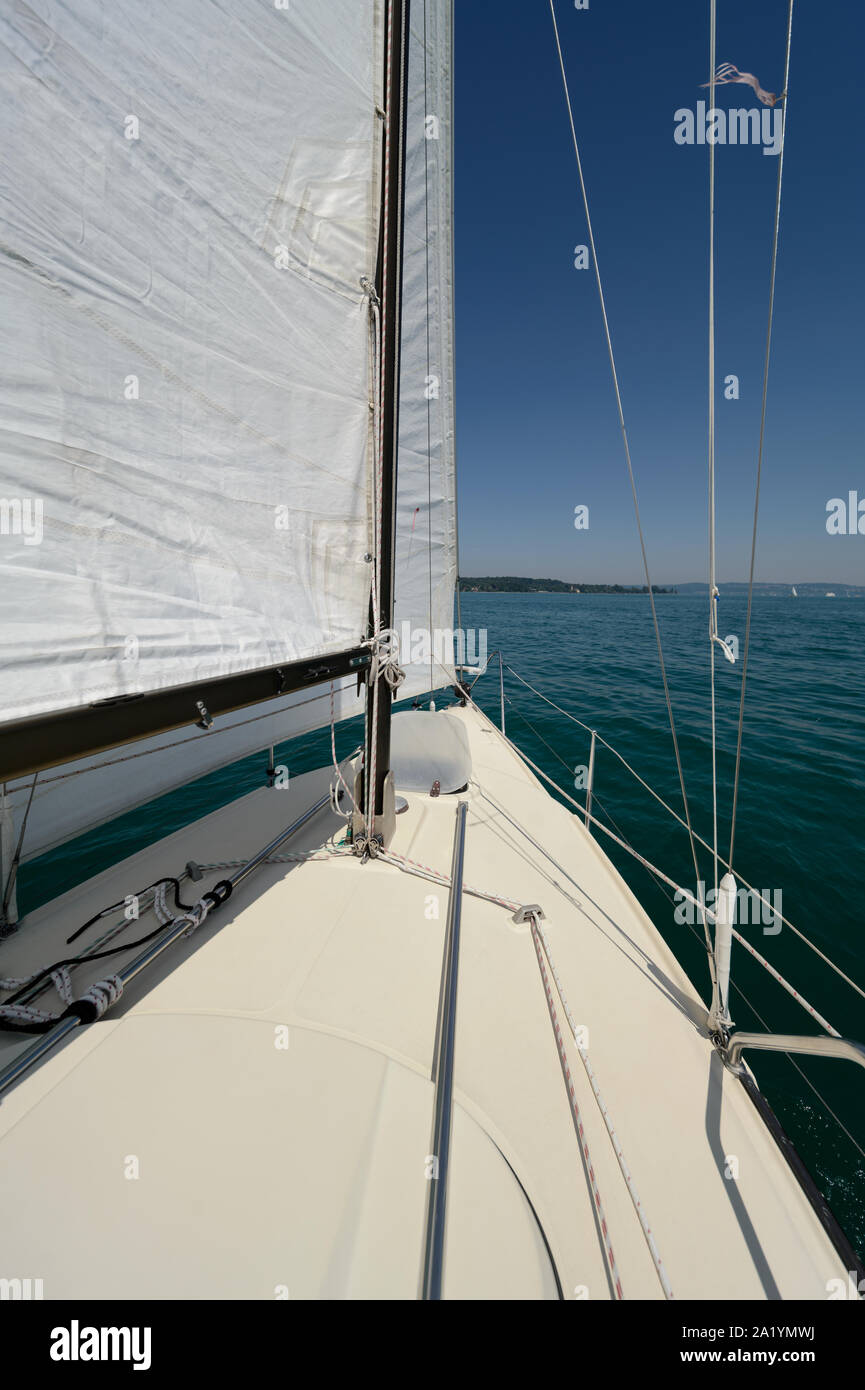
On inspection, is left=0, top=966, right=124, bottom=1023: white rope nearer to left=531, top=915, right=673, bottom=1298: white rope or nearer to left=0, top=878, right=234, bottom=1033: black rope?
left=0, top=878, right=234, bottom=1033: black rope

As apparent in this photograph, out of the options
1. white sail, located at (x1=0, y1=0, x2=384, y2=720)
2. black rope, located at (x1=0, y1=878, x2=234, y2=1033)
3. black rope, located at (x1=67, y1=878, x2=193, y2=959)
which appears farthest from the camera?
black rope, located at (x1=67, y1=878, x2=193, y2=959)

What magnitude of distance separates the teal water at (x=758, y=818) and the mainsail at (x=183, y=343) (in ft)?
11.5

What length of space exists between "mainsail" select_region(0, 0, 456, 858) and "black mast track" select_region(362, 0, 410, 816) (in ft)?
0.28

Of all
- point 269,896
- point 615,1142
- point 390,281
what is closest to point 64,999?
point 269,896

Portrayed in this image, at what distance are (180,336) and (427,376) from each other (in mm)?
3994

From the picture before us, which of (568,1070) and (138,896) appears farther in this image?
(138,896)

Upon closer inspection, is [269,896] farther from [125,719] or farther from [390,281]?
[390,281]

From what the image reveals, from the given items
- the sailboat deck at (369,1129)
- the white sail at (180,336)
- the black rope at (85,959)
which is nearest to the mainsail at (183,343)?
the white sail at (180,336)

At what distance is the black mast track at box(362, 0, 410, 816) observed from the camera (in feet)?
7.81

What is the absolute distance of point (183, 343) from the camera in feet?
5.40

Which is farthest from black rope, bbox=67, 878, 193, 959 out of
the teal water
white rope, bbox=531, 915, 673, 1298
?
the teal water

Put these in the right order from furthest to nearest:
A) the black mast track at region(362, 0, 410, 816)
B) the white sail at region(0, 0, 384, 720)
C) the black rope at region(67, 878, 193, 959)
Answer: the black mast track at region(362, 0, 410, 816) < the black rope at region(67, 878, 193, 959) < the white sail at region(0, 0, 384, 720)

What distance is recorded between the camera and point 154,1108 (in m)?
1.36
